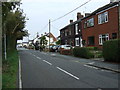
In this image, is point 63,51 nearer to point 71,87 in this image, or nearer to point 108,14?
point 108,14

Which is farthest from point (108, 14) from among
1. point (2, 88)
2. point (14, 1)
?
point (2, 88)

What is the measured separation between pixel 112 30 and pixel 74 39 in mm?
22350

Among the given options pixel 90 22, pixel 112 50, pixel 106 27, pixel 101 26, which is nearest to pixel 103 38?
pixel 101 26

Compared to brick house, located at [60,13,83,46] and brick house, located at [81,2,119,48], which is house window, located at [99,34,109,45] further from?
brick house, located at [60,13,83,46]

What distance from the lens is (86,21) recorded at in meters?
40.3

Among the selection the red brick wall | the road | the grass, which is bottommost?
the road

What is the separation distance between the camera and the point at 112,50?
Answer: 719 inches

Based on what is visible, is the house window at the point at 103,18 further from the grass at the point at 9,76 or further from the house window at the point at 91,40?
the grass at the point at 9,76

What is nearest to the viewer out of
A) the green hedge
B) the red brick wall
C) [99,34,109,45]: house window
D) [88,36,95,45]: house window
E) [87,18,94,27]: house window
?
the green hedge

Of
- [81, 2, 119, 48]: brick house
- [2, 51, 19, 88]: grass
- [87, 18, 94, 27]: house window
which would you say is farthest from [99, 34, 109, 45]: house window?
[2, 51, 19, 88]: grass

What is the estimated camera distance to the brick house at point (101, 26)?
29103 millimetres

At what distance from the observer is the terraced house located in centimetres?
2909

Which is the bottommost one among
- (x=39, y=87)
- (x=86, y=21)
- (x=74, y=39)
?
(x=39, y=87)

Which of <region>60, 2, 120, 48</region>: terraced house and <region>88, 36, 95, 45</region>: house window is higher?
<region>60, 2, 120, 48</region>: terraced house
